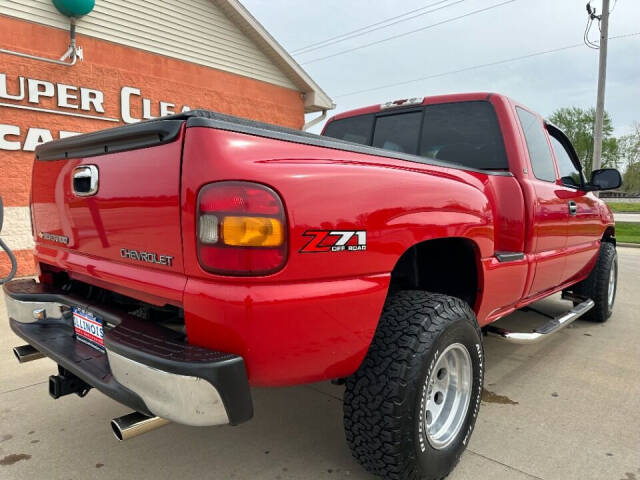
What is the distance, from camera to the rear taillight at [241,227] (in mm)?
1506

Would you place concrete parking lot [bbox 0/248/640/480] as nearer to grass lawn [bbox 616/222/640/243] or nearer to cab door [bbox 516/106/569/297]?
cab door [bbox 516/106/569/297]

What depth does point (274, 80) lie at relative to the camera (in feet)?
34.9

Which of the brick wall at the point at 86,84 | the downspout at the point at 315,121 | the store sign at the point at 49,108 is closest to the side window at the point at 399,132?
the store sign at the point at 49,108

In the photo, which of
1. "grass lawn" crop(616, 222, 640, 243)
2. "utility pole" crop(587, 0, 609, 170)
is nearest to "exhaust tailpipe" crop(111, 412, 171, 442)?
"grass lawn" crop(616, 222, 640, 243)

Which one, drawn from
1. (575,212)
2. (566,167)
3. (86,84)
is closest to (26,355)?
(575,212)

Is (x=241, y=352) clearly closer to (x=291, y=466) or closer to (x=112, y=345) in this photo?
(x=112, y=345)

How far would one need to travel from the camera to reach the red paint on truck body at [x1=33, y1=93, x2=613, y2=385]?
5.03 ft

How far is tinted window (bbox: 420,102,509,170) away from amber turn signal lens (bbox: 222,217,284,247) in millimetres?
2139

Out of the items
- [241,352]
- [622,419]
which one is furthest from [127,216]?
[622,419]

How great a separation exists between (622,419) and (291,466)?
1957 mm

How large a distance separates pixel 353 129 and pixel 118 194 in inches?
97.3

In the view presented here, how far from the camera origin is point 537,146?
136 inches

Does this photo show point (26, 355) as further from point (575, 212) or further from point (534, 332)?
point (575, 212)

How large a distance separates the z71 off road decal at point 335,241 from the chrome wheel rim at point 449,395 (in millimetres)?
756
